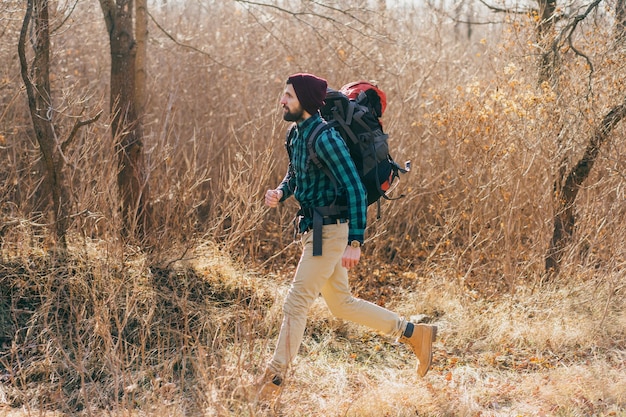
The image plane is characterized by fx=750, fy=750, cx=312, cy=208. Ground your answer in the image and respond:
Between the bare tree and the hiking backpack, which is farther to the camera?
the bare tree

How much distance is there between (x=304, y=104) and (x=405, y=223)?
164 inches

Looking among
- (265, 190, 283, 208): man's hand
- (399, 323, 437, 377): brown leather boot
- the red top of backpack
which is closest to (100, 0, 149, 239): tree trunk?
(265, 190, 283, 208): man's hand

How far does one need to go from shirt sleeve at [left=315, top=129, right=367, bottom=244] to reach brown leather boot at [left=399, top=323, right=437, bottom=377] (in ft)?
2.86

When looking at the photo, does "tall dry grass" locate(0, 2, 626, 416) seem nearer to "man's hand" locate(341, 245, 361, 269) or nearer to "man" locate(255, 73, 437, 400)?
"man" locate(255, 73, 437, 400)

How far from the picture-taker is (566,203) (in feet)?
20.5

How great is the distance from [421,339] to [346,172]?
1223mm

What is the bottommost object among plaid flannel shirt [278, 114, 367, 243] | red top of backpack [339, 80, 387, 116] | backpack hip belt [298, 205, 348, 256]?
backpack hip belt [298, 205, 348, 256]

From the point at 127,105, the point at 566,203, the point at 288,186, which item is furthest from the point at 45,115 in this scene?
the point at 566,203

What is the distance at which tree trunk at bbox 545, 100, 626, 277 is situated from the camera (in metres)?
6.02

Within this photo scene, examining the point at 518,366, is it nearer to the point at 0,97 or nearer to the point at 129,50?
the point at 129,50

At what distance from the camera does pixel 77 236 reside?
6074 millimetres

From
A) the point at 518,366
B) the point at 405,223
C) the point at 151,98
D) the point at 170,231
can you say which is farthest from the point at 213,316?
the point at 151,98

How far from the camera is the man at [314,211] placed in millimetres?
3781

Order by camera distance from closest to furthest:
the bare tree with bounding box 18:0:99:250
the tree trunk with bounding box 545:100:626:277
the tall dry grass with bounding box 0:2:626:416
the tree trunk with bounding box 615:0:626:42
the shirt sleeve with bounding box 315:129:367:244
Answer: the shirt sleeve with bounding box 315:129:367:244, the tall dry grass with bounding box 0:2:626:416, the bare tree with bounding box 18:0:99:250, the tree trunk with bounding box 615:0:626:42, the tree trunk with bounding box 545:100:626:277
